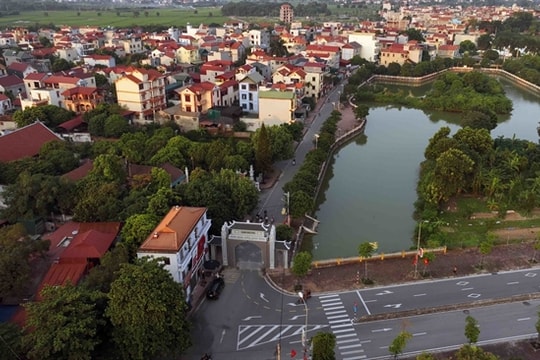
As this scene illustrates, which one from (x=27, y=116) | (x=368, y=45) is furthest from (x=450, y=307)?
(x=368, y=45)

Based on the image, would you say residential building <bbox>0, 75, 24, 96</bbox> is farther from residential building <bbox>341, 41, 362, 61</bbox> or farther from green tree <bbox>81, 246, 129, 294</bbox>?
residential building <bbox>341, 41, 362, 61</bbox>

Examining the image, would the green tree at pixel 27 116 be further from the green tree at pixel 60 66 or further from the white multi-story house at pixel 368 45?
the white multi-story house at pixel 368 45

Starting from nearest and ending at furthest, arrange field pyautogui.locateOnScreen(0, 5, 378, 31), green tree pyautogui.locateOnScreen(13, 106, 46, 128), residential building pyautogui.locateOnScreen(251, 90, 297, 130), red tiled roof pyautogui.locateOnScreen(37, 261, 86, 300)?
red tiled roof pyautogui.locateOnScreen(37, 261, 86, 300)
green tree pyautogui.locateOnScreen(13, 106, 46, 128)
residential building pyautogui.locateOnScreen(251, 90, 297, 130)
field pyautogui.locateOnScreen(0, 5, 378, 31)

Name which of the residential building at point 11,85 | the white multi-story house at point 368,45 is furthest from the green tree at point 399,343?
the white multi-story house at point 368,45

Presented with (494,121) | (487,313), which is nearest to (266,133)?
(487,313)

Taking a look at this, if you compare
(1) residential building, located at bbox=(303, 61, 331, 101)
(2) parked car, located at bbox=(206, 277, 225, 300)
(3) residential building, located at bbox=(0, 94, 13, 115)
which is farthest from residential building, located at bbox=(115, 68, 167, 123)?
(2) parked car, located at bbox=(206, 277, 225, 300)

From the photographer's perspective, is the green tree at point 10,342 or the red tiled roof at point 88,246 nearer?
the green tree at point 10,342
